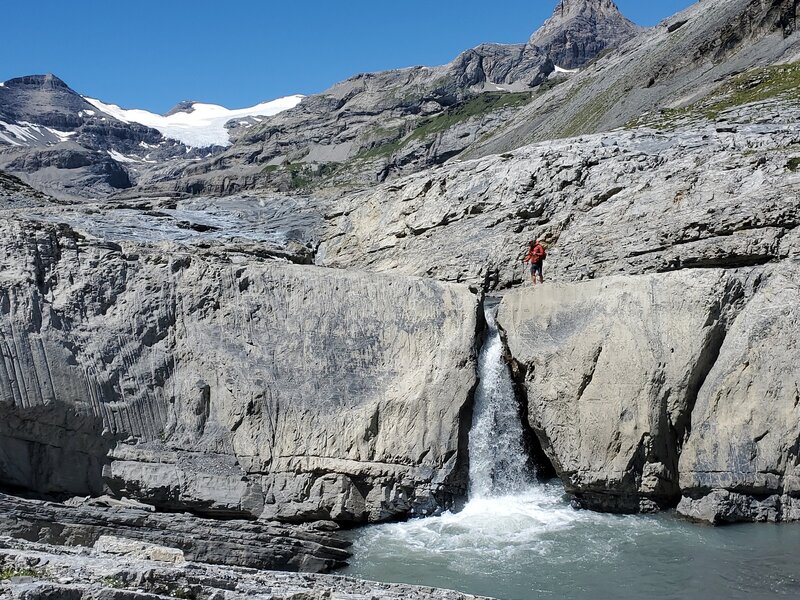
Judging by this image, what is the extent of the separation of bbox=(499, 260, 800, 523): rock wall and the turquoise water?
104cm

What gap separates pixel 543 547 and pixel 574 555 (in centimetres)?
99

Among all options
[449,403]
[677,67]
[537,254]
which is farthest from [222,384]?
[677,67]

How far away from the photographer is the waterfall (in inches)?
1037

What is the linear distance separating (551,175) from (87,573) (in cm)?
2624

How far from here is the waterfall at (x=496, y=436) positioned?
86.4ft

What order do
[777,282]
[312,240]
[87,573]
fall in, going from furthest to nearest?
[312,240] < [777,282] < [87,573]

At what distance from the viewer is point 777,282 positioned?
25109 mm

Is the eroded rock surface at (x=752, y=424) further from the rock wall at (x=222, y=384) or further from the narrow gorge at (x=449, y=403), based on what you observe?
the rock wall at (x=222, y=384)

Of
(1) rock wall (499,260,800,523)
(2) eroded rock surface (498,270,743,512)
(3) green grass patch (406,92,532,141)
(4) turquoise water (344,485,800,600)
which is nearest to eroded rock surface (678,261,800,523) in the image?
(1) rock wall (499,260,800,523)

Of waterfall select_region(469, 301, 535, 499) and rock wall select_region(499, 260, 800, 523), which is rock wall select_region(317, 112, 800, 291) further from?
waterfall select_region(469, 301, 535, 499)

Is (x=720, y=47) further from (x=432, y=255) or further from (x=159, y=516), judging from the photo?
(x=159, y=516)

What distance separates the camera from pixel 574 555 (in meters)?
21.5

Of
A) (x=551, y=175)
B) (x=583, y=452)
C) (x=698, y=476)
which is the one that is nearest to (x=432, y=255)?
(x=551, y=175)

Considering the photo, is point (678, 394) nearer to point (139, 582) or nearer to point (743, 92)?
point (139, 582)
